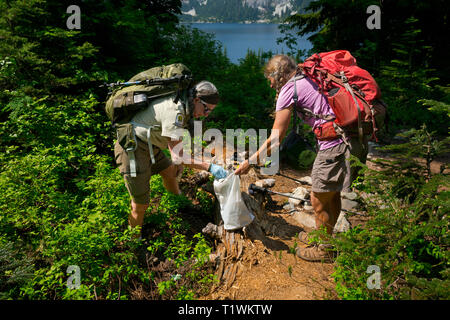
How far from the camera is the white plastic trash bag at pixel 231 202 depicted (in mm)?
3404

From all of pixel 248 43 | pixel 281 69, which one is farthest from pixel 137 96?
pixel 248 43

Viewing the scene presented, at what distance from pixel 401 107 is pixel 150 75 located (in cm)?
715

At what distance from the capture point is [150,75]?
10.4ft

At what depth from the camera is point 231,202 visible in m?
3.41

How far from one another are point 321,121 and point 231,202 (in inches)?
52.6

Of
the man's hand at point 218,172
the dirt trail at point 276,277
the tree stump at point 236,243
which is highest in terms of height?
the man's hand at point 218,172

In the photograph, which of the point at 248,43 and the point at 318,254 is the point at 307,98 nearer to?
the point at 318,254

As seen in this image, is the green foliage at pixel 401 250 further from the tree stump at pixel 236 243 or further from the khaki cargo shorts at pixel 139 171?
the khaki cargo shorts at pixel 139 171

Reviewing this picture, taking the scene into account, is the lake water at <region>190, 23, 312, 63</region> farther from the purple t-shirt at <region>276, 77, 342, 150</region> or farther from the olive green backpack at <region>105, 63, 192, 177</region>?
the olive green backpack at <region>105, 63, 192, 177</region>

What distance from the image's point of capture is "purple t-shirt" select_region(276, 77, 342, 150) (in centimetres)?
299

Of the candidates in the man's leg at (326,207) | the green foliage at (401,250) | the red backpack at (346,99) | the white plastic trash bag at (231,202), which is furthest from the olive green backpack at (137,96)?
the green foliage at (401,250)

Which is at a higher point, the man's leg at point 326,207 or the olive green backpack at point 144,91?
the olive green backpack at point 144,91

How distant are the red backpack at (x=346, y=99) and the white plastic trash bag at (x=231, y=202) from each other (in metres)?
1.08

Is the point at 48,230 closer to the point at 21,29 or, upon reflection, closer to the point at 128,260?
the point at 128,260
